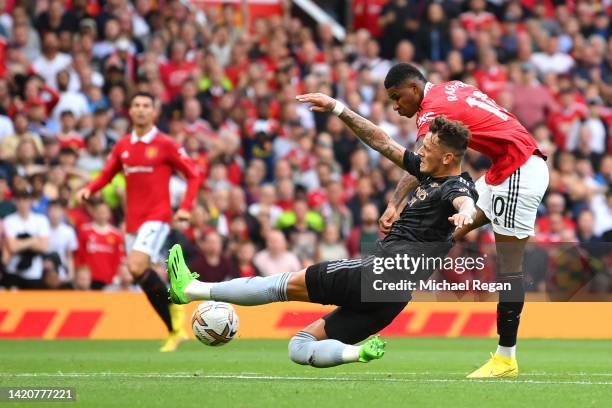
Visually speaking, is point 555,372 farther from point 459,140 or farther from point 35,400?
point 35,400

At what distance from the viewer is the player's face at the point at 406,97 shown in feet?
35.8

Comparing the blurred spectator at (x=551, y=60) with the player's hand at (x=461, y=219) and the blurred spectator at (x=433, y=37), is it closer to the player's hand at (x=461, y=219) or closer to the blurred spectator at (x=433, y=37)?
the blurred spectator at (x=433, y=37)

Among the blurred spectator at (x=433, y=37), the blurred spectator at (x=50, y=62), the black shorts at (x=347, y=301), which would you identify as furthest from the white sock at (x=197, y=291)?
the blurred spectator at (x=433, y=37)

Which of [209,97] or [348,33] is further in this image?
[348,33]

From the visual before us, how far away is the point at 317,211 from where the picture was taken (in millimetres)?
19828

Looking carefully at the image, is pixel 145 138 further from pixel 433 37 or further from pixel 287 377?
pixel 433 37

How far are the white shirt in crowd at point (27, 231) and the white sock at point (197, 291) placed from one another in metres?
7.85

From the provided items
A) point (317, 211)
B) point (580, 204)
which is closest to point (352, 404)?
point (317, 211)

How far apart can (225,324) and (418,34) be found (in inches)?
580

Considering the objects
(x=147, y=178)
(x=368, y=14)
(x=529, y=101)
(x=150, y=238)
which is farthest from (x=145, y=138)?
(x=368, y=14)

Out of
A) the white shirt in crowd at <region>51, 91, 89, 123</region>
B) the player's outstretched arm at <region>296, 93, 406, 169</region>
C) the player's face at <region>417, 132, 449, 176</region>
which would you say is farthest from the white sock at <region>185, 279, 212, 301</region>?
the white shirt in crowd at <region>51, 91, 89, 123</region>

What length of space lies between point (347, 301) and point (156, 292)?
5.05 meters

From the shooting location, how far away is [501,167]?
11.1m

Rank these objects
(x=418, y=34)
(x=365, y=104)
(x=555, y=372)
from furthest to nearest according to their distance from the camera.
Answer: (x=418, y=34)
(x=365, y=104)
(x=555, y=372)
